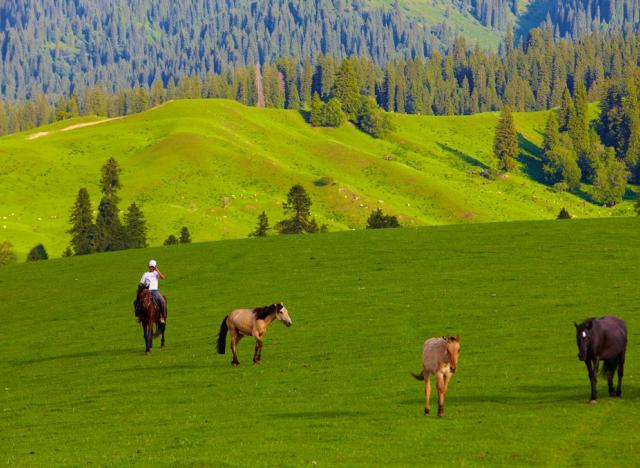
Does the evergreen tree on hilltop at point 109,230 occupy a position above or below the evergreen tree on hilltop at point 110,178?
below

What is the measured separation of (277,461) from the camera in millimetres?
24516

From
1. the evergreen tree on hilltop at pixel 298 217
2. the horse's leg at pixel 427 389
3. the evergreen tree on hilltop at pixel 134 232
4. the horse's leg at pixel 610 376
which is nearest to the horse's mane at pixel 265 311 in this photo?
the horse's leg at pixel 427 389

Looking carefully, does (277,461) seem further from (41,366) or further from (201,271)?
(201,271)

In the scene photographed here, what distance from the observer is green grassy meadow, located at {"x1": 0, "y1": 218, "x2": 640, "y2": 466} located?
26234 mm

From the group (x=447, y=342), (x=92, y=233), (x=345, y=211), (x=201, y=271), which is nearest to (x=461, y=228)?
(x=201, y=271)

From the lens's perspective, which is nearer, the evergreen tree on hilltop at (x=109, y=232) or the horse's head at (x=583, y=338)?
the horse's head at (x=583, y=338)

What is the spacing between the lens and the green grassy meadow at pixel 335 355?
26234 millimetres

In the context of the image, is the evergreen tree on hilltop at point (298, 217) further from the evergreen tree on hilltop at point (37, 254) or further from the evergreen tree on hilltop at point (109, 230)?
the evergreen tree on hilltop at point (37, 254)

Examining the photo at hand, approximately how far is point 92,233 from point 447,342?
115 m

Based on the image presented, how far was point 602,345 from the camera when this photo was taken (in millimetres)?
29359

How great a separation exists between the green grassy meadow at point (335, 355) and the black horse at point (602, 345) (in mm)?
845

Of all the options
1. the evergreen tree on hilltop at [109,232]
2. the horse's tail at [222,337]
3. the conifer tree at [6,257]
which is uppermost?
the evergreen tree on hilltop at [109,232]

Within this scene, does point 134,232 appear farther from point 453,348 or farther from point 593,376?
point 453,348

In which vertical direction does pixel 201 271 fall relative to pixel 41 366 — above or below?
above
